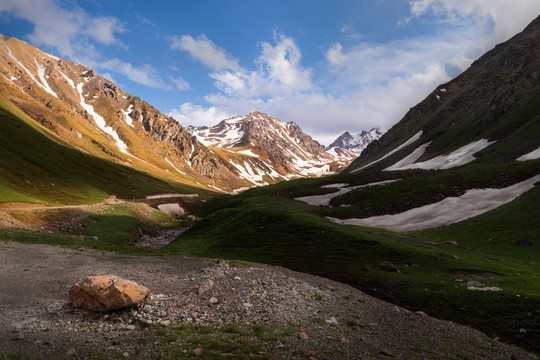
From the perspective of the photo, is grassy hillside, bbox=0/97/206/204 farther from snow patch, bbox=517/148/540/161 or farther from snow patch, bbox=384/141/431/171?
snow patch, bbox=384/141/431/171

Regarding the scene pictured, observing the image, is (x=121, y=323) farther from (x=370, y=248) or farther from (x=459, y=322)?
(x=370, y=248)

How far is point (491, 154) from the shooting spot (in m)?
80.1

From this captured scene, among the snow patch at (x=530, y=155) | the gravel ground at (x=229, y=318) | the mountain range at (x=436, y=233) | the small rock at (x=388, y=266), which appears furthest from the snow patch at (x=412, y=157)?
the gravel ground at (x=229, y=318)

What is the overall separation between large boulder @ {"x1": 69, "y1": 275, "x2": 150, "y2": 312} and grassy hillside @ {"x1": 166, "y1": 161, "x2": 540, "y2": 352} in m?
19.3

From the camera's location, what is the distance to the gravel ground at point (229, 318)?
13.2 metres

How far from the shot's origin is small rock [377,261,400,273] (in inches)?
1145

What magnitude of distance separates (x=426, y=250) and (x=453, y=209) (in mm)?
25609

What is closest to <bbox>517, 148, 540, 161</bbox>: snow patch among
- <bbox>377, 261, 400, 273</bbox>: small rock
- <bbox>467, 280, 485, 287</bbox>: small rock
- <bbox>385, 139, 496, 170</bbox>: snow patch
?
<bbox>385, 139, 496, 170</bbox>: snow patch

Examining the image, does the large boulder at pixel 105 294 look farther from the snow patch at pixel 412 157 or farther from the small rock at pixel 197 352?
the snow patch at pixel 412 157

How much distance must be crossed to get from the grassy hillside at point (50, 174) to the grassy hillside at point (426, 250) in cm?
4579

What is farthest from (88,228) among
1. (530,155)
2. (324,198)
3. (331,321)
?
(530,155)

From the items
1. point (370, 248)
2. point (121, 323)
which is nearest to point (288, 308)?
point (121, 323)

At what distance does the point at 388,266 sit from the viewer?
97.4 ft

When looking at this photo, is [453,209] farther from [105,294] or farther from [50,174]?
[50,174]
